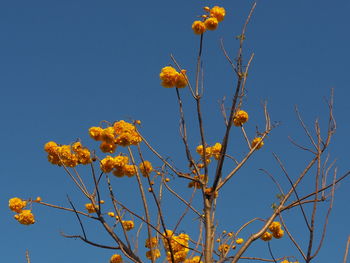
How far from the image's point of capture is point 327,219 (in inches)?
107

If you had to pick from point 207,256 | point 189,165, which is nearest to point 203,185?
→ point 189,165

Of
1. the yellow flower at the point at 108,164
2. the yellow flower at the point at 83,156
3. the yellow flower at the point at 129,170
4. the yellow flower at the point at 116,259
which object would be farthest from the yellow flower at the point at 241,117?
the yellow flower at the point at 116,259

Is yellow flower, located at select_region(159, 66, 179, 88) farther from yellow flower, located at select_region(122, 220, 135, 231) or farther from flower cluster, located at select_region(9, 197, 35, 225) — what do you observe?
flower cluster, located at select_region(9, 197, 35, 225)

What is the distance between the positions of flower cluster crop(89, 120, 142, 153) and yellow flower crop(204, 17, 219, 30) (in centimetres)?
126

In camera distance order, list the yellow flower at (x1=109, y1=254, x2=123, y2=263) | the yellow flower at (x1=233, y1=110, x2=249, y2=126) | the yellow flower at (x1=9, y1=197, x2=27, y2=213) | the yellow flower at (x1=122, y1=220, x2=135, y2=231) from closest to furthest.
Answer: the yellow flower at (x1=109, y1=254, x2=123, y2=263), the yellow flower at (x1=233, y1=110, x2=249, y2=126), the yellow flower at (x1=9, y1=197, x2=27, y2=213), the yellow flower at (x1=122, y1=220, x2=135, y2=231)

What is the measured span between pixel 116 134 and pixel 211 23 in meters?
1.47

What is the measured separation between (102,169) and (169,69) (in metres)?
1.19

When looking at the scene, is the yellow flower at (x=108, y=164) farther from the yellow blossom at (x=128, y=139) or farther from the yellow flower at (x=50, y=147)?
the yellow flower at (x=50, y=147)

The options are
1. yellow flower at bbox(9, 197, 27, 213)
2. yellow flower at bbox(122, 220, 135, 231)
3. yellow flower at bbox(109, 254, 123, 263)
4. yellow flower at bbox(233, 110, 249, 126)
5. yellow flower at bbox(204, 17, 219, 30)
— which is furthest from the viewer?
yellow flower at bbox(122, 220, 135, 231)

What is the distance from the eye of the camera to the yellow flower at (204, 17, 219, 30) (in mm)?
4637

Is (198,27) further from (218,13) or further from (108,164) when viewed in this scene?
(108,164)

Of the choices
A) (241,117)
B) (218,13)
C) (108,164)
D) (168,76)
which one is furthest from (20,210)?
(218,13)

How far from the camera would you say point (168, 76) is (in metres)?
4.54

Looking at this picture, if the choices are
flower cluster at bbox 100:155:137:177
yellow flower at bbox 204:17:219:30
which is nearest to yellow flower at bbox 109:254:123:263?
flower cluster at bbox 100:155:137:177
